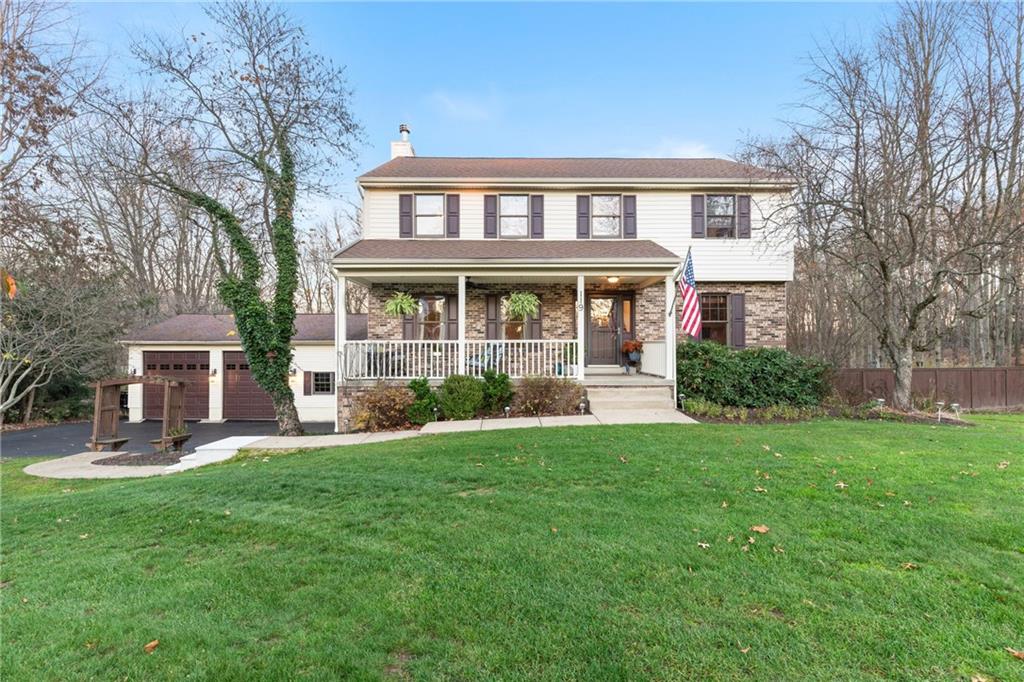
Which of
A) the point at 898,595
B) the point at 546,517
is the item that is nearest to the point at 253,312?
the point at 546,517

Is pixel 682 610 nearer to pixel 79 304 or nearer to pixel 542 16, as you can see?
pixel 542 16

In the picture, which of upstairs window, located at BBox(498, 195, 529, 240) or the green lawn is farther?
upstairs window, located at BBox(498, 195, 529, 240)

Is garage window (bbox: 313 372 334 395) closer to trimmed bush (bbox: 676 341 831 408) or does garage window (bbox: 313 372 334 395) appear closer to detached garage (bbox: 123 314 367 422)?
detached garage (bbox: 123 314 367 422)

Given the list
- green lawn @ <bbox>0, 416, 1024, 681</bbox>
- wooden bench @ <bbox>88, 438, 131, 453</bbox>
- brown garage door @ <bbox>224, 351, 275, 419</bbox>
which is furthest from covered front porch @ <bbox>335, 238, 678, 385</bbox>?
brown garage door @ <bbox>224, 351, 275, 419</bbox>

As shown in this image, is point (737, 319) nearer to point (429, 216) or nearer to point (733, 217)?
point (733, 217)

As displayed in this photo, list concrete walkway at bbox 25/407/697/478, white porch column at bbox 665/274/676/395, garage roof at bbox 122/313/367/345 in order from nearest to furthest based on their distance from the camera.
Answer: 1. concrete walkway at bbox 25/407/697/478
2. white porch column at bbox 665/274/676/395
3. garage roof at bbox 122/313/367/345

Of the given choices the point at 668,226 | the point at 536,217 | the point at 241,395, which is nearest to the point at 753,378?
the point at 668,226

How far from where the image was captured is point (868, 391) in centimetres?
1198

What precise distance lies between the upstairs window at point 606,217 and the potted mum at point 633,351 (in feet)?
10.5

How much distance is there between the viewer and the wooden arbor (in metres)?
9.67

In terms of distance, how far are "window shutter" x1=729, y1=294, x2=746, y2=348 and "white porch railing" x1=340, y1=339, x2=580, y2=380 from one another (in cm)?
526

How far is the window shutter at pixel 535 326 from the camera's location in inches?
509

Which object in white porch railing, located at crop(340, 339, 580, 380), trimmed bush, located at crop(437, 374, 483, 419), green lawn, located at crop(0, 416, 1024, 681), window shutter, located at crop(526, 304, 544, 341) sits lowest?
green lawn, located at crop(0, 416, 1024, 681)

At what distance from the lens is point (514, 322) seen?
12977 millimetres
